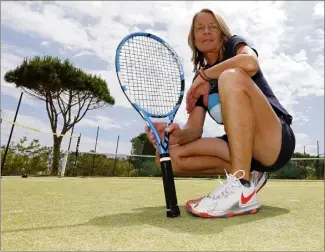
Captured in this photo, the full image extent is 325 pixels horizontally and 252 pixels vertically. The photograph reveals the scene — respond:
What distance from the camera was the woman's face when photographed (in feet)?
7.75

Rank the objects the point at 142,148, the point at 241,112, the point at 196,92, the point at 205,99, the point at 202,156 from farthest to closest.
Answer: the point at 142,148, the point at 202,156, the point at 205,99, the point at 196,92, the point at 241,112

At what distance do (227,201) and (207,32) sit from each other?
46.8 inches

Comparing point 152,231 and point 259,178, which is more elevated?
point 259,178

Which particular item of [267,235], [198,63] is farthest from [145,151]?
[267,235]

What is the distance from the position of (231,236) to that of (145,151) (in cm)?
1530

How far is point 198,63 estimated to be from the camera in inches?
104

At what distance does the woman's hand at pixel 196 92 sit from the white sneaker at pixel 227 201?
2.15 feet

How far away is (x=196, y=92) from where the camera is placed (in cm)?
234

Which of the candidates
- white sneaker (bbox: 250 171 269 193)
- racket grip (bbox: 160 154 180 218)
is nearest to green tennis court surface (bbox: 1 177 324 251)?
racket grip (bbox: 160 154 180 218)

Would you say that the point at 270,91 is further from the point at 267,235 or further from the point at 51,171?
the point at 51,171

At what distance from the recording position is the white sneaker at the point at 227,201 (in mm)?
1771

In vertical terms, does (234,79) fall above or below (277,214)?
above

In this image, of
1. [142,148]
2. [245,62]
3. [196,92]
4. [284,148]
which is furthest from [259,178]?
[142,148]

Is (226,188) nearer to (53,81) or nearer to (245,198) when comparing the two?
(245,198)
